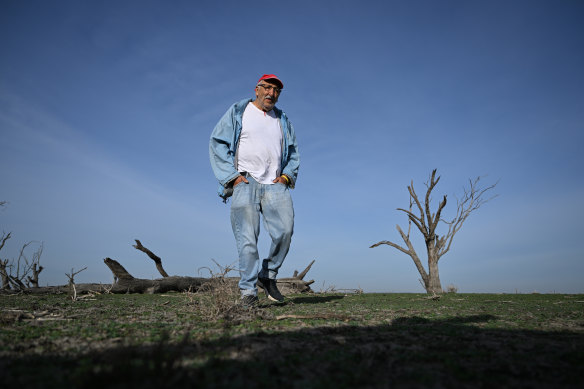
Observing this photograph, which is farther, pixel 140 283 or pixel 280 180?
pixel 140 283

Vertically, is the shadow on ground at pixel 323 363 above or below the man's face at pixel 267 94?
below

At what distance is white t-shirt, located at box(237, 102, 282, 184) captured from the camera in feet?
16.2

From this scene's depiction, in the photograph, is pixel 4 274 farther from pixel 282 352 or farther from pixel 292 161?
pixel 282 352

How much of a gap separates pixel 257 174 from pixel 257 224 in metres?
0.69

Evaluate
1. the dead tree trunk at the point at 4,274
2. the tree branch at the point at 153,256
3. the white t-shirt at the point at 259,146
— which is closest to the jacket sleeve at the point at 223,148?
the white t-shirt at the point at 259,146

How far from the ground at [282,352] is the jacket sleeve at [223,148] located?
6.48ft

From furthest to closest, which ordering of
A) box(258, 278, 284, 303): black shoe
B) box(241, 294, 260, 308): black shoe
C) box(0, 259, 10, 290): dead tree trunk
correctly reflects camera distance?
box(0, 259, 10, 290): dead tree trunk
box(258, 278, 284, 303): black shoe
box(241, 294, 260, 308): black shoe

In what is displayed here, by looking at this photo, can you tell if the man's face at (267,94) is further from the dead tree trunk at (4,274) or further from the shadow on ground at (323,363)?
the dead tree trunk at (4,274)

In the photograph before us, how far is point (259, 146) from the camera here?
500cm

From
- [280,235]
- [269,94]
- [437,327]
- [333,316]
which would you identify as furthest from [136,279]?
[437,327]

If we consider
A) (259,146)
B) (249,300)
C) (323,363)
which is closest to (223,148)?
(259,146)

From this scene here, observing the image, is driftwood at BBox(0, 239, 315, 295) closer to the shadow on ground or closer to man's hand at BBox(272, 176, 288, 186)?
man's hand at BBox(272, 176, 288, 186)

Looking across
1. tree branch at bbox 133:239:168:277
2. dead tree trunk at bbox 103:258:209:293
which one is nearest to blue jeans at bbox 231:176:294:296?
dead tree trunk at bbox 103:258:209:293

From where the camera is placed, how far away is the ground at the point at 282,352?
5.02 ft
